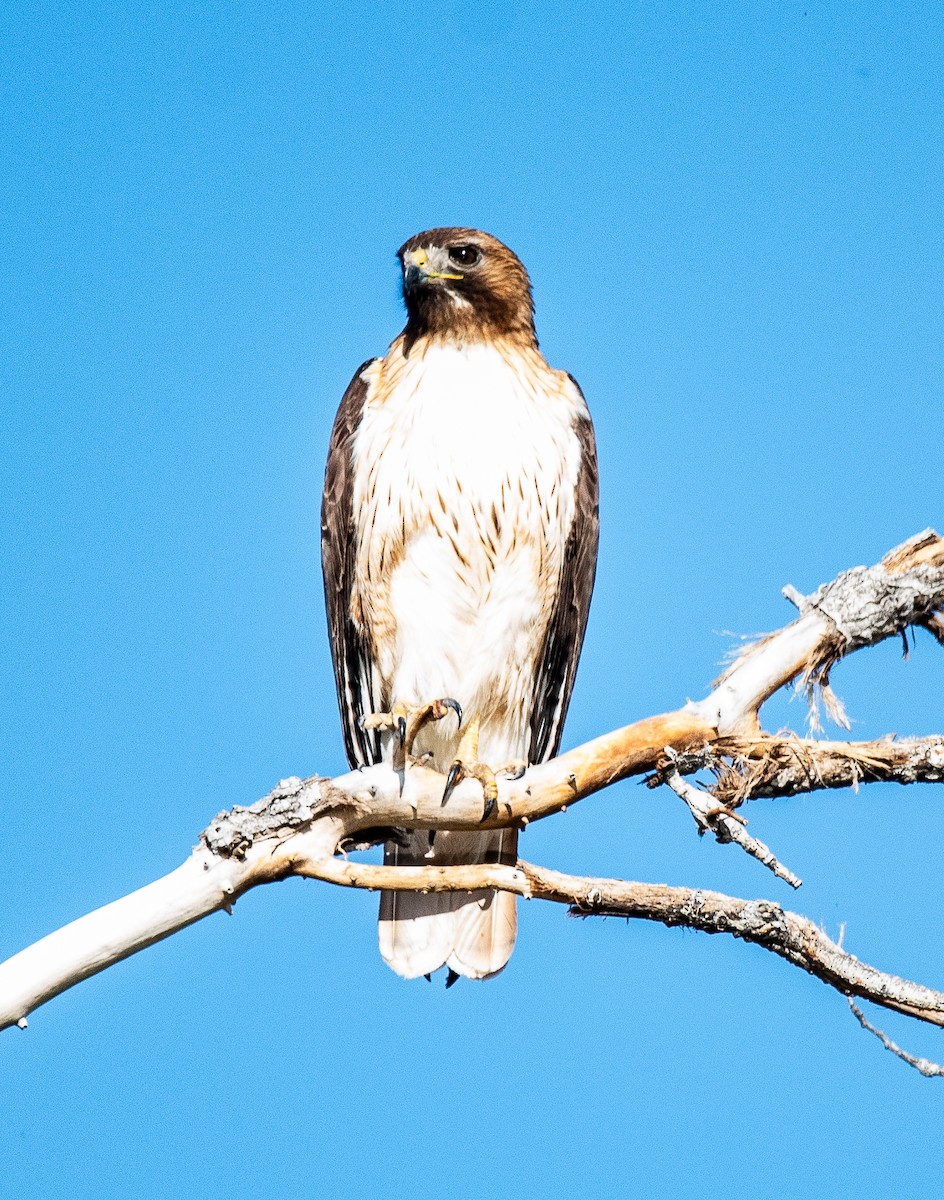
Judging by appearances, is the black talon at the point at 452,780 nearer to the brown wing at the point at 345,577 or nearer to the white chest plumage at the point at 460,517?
the white chest plumage at the point at 460,517

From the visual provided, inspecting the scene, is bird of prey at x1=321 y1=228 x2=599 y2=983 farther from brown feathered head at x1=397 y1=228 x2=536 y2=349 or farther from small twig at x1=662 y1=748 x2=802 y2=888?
small twig at x1=662 y1=748 x2=802 y2=888

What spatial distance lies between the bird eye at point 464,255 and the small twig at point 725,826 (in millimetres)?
2520

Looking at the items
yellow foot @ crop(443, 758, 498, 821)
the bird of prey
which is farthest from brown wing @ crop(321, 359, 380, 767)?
yellow foot @ crop(443, 758, 498, 821)

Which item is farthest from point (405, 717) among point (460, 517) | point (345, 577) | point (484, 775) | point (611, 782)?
point (611, 782)

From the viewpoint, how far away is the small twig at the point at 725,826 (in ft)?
13.8

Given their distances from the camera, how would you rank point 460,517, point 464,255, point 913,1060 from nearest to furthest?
1. point 913,1060
2. point 460,517
3. point 464,255

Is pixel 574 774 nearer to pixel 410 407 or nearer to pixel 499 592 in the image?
pixel 499 592

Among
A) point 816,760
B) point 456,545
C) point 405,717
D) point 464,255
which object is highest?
point 464,255

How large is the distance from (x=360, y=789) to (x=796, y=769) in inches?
54.6

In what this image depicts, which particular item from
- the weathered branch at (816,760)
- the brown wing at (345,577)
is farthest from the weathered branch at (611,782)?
the brown wing at (345,577)

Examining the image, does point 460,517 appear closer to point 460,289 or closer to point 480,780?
point 460,289

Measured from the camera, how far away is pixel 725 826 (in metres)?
4.36

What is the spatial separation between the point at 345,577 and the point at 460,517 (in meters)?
0.59

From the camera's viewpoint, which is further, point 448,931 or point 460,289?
point 460,289
